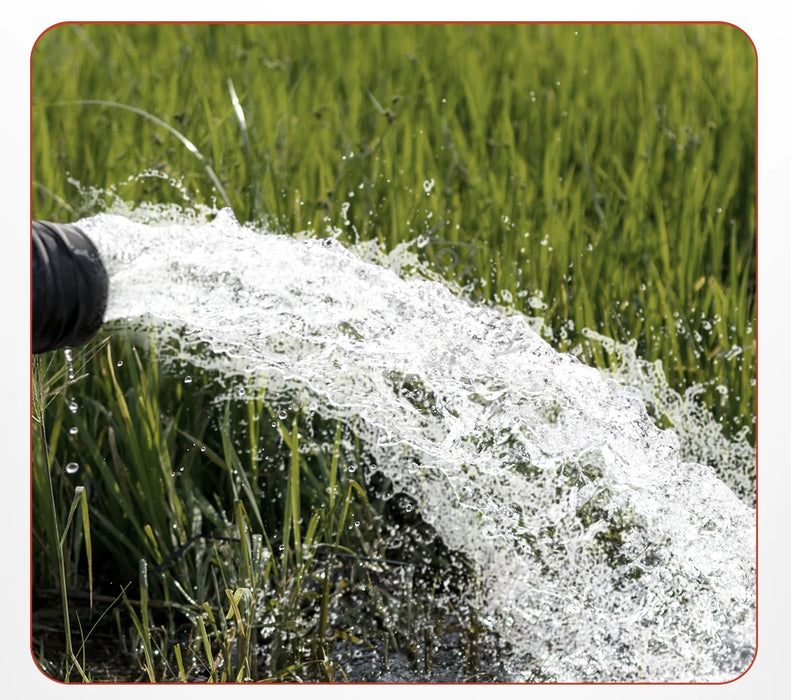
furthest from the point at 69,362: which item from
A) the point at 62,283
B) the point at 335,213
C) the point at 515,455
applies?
the point at 515,455

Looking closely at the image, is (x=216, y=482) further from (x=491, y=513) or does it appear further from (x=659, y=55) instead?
(x=659, y=55)

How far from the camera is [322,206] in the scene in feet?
3.23

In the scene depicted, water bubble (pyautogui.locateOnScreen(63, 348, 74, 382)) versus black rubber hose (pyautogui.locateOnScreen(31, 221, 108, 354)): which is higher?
black rubber hose (pyautogui.locateOnScreen(31, 221, 108, 354))

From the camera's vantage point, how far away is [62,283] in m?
0.79

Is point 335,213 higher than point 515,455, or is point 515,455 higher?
point 335,213

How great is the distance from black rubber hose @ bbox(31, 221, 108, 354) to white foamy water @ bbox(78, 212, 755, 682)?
26 millimetres

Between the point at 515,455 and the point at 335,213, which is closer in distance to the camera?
the point at 515,455

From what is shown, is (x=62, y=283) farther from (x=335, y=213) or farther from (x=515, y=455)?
(x=515, y=455)

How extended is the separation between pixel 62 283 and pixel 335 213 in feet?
0.97

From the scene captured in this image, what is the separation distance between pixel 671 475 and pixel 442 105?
487 mm

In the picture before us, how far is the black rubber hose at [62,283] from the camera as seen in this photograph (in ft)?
2.58

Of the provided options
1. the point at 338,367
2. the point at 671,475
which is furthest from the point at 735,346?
the point at 338,367

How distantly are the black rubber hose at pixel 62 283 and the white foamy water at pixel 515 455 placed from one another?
0.03 metres

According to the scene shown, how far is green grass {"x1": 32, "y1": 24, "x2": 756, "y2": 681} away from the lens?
2.71 ft
